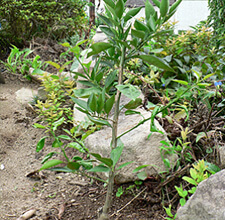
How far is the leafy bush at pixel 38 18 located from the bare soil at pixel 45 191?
2.27 m

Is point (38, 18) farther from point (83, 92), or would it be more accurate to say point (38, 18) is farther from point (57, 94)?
point (83, 92)

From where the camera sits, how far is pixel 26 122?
8.93ft

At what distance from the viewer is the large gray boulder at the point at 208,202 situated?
1.07 metres

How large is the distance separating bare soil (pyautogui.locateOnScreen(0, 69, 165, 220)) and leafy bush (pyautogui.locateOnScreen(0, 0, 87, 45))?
2.27 m

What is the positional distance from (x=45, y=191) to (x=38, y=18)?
10.8 feet

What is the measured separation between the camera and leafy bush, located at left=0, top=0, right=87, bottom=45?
4191mm

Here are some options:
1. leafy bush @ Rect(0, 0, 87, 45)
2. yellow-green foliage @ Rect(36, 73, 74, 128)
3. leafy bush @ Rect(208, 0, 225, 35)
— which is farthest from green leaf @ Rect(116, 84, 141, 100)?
leafy bush @ Rect(0, 0, 87, 45)

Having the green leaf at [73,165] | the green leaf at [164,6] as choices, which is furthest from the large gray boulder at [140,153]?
the green leaf at [164,6]

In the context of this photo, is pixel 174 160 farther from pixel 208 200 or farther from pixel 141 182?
pixel 208 200

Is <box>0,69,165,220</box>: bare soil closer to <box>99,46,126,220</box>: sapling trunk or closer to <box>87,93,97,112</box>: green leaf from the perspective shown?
<box>99,46,126,220</box>: sapling trunk

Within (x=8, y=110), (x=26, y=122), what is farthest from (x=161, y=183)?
(x=8, y=110)

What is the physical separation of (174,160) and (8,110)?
1.89 meters

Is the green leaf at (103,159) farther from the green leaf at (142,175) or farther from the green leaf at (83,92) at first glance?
the green leaf at (142,175)

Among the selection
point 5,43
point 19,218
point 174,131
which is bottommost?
point 19,218
